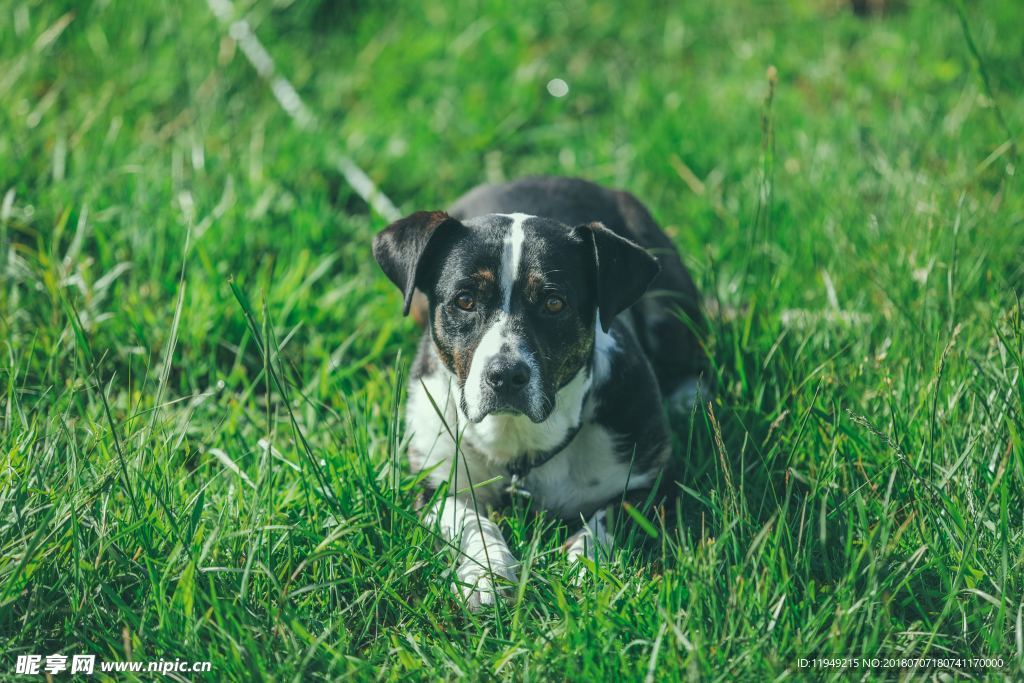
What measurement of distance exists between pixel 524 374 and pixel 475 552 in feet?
1.83

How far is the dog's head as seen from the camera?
2795 mm

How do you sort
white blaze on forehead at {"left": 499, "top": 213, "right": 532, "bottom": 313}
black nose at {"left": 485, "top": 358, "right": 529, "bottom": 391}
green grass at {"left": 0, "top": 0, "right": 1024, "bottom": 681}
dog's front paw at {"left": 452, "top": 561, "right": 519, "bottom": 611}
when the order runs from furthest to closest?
white blaze on forehead at {"left": 499, "top": 213, "right": 532, "bottom": 313}
black nose at {"left": 485, "top": 358, "right": 529, "bottom": 391}
dog's front paw at {"left": 452, "top": 561, "right": 519, "bottom": 611}
green grass at {"left": 0, "top": 0, "right": 1024, "bottom": 681}

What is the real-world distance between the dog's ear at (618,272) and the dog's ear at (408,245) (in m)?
0.47

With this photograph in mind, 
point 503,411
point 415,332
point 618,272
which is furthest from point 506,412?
point 415,332

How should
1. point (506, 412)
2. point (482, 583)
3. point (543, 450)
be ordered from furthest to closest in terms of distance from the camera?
point (543, 450) → point (506, 412) → point (482, 583)

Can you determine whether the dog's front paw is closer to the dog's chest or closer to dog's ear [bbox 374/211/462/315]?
the dog's chest

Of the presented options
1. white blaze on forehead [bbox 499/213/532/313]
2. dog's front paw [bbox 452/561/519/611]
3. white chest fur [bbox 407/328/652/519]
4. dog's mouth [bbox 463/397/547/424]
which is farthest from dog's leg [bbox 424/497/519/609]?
white blaze on forehead [bbox 499/213/532/313]

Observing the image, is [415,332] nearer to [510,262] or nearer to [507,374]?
[510,262]

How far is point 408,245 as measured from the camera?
3012 millimetres

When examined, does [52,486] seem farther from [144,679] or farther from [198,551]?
[144,679]

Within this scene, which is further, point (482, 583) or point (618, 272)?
point (618, 272)

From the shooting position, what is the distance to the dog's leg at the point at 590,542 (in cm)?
272

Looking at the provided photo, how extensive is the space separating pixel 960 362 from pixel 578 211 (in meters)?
1.51

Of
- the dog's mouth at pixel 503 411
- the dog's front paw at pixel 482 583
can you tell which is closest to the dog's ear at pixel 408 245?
the dog's mouth at pixel 503 411
